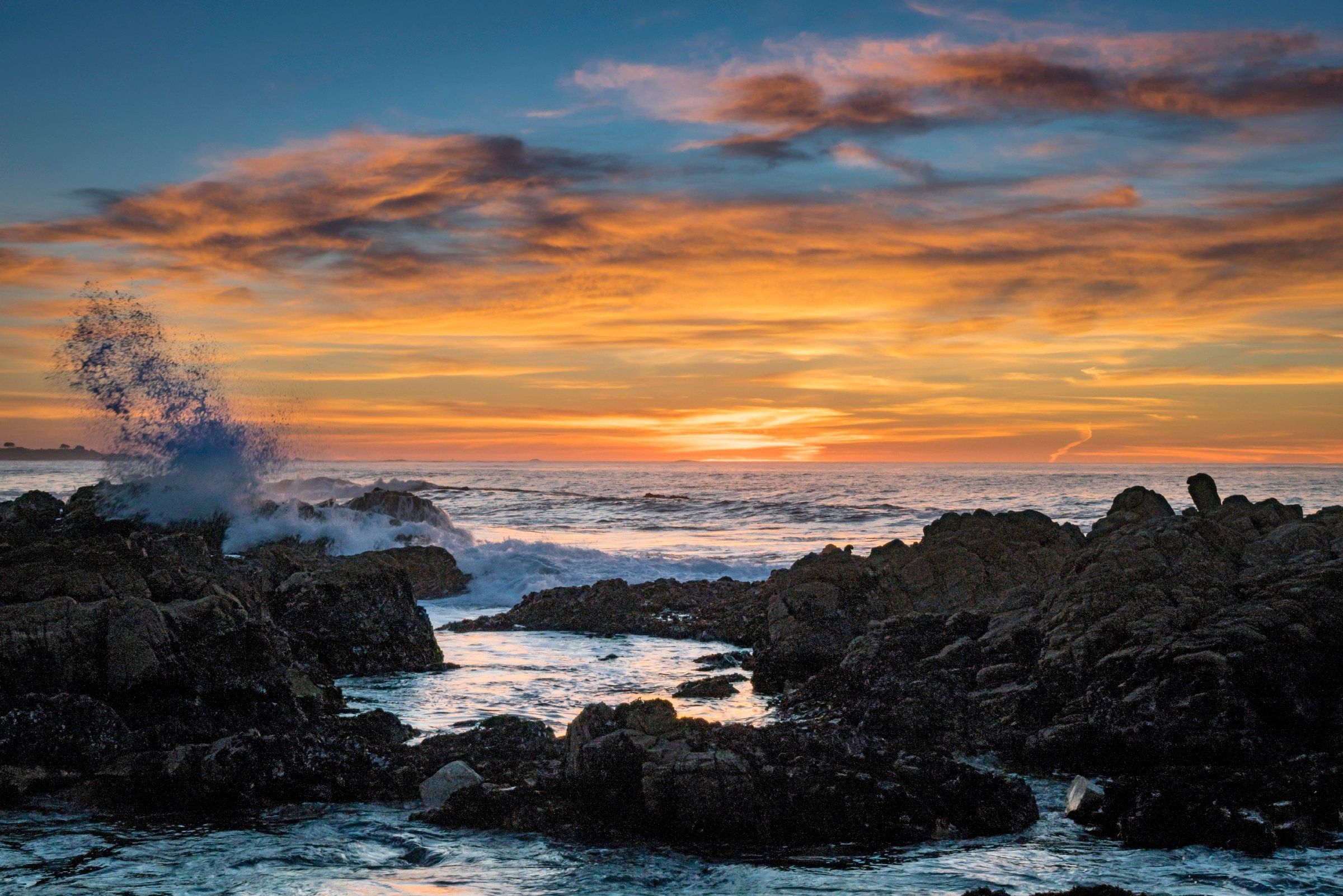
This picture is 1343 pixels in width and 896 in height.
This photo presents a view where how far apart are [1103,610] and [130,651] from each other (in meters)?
9.91

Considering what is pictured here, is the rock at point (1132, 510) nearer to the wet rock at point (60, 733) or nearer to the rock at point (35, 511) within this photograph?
the wet rock at point (60, 733)

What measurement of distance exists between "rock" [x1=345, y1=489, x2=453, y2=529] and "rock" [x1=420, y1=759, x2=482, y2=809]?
24802 mm

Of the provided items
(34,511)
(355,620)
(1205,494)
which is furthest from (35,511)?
(1205,494)

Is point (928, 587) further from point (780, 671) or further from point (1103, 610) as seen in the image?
point (1103, 610)

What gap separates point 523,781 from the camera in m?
8.02

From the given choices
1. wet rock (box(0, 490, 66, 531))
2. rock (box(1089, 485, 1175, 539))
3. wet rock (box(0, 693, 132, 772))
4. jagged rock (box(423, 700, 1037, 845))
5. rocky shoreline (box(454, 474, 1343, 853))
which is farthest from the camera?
wet rock (box(0, 490, 66, 531))

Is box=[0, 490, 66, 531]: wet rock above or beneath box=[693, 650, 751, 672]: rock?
above

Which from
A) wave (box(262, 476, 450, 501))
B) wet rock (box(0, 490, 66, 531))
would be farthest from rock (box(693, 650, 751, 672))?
wave (box(262, 476, 450, 501))

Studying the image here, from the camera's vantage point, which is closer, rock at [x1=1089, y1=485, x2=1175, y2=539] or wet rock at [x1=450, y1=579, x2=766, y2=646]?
rock at [x1=1089, y1=485, x2=1175, y2=539]

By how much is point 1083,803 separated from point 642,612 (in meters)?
12.4

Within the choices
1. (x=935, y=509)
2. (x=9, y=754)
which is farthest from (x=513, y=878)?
(x=935, y=509)

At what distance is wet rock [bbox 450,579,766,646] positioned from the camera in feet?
59.3

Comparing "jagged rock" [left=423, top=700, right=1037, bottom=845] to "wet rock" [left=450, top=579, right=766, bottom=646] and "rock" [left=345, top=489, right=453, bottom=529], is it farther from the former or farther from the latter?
"rock" [left=345, top=489, right=453, bottom=529]

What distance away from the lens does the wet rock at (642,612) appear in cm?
1808
